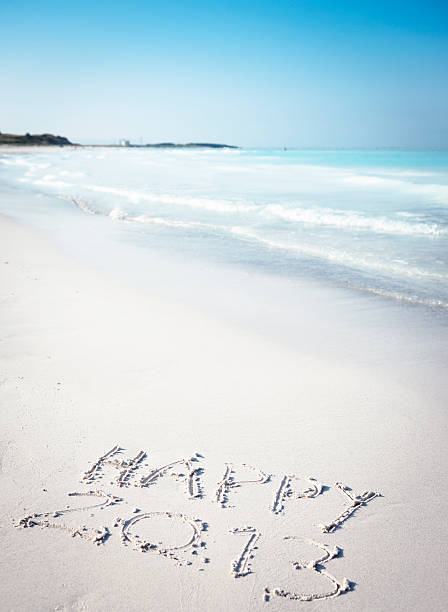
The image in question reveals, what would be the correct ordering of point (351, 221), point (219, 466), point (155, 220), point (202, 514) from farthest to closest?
point (155, 220) → point (351, 221) → point (219, 466) → point (202, 514)

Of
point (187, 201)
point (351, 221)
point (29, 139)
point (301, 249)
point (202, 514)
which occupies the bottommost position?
point (202, 514)

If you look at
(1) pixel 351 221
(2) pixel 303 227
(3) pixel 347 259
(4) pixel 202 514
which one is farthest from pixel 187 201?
(4) pixel 202 514

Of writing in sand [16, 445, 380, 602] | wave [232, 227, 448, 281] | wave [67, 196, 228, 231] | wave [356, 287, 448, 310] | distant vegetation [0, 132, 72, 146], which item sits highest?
distant vegetation [0, 132, 72, 146]

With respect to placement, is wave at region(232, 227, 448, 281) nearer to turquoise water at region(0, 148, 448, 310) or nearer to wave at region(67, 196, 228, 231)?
turquoise water at region(0, 148, 448, 310)

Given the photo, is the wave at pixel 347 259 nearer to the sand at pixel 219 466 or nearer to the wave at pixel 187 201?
the sand at pixel 219 466

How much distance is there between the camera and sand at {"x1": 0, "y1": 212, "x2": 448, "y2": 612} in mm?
2213

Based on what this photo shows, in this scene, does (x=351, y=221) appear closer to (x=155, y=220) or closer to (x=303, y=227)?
(x=303, y=227)

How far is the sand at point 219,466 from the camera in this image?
2213 millimetres

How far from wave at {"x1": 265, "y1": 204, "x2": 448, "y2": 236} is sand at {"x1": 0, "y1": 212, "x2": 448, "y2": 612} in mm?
7386

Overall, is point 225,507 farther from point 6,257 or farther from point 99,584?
point 6,257

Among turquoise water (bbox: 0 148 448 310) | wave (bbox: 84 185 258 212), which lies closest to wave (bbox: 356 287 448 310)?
turquoise water (bbox: 0 148 448 310)

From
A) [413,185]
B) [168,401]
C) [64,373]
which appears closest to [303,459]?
[168,401]

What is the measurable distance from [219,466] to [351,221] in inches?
456

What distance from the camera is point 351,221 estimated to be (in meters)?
13.3
